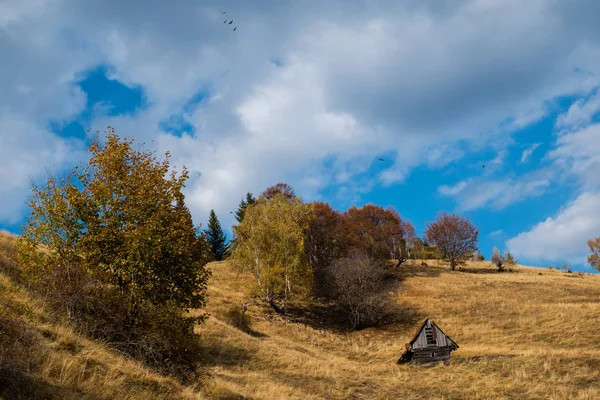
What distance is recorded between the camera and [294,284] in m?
44.5

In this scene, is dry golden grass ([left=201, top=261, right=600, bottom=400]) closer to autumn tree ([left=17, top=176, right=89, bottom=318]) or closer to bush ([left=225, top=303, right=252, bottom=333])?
bush ([left=225, top=303, right=252, bottom=333])

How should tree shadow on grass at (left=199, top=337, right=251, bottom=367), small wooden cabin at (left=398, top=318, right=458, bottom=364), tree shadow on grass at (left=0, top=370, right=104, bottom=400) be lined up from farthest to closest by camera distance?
small wooden cabin at (left=398, top=318, right=458, bottom=364) < tree shadow on grass at (left=199, top=337, right=251, bottom=367) < tree shadow on grass at (left=0, top=370, right=104, bottom=400)

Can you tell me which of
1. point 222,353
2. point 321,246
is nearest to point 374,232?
point 321,246

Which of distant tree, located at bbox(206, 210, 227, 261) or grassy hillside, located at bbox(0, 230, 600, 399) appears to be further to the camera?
distant tree, located at bbox(206, 210, 227, 261)

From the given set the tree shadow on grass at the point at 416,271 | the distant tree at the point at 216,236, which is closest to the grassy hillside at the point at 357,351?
the tree shadow on grass at the point at 416,271

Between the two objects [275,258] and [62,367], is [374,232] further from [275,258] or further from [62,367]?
[62,367]

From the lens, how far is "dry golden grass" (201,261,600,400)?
19.5 m

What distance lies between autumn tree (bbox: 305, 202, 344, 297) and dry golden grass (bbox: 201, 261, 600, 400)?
11.0 meters

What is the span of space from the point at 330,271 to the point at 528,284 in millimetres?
27974

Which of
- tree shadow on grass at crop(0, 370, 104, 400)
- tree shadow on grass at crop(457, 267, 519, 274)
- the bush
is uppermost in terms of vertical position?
tree shadow on grass at crop(457, 267, 519, 274)

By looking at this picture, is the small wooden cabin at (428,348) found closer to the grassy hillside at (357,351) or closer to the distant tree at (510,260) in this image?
the grassy hillside at (357,351)

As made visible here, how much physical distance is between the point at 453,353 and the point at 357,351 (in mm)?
7725

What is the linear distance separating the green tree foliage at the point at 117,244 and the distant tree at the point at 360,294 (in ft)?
100

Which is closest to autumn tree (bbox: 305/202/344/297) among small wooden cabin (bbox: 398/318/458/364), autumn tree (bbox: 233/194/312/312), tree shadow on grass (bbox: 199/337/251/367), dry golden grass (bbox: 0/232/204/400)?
autumn tree (bbox: 233/194/312/312)
